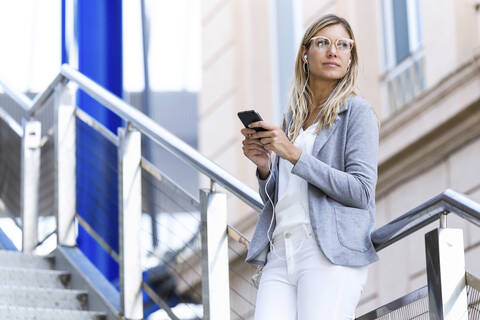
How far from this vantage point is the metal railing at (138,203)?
2.65 metres

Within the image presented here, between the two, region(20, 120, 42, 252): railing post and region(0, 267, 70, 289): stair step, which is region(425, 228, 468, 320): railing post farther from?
region(20, 120, 42, 252): railing post

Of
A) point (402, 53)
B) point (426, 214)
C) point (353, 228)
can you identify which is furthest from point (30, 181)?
point (402, 53)

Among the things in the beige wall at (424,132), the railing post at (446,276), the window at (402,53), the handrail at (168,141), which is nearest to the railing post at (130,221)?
the handrail at (168,141)

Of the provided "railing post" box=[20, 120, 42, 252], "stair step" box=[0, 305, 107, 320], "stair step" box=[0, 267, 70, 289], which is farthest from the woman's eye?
"railing post" box=[20, 120, 42, 252]

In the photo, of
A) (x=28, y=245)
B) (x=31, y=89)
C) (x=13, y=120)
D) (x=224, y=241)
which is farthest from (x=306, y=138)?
(x=31, y=89)

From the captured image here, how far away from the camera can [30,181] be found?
5.62 m

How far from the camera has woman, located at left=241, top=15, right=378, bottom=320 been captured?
106 inches

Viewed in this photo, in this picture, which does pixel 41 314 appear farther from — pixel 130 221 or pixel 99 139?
pixel 99 139

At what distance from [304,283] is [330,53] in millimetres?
655

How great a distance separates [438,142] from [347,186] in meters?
6.10

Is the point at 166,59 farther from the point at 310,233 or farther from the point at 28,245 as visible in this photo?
the point at 310,233

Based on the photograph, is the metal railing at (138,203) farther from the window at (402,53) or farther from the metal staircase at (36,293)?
the window at (402,53)

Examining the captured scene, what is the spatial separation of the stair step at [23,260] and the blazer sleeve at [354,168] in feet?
8.75

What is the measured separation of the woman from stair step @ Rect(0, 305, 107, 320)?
1719 mm
